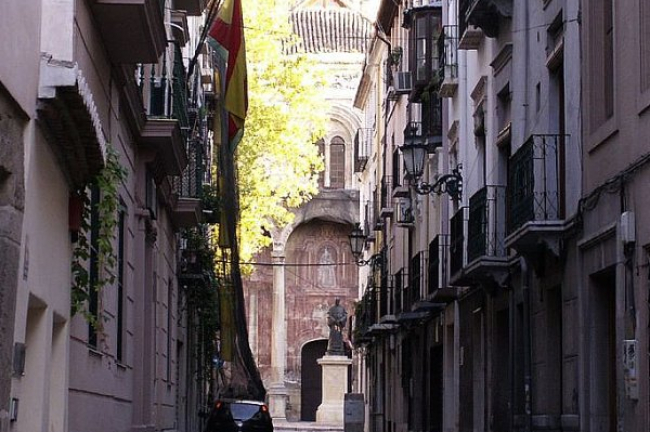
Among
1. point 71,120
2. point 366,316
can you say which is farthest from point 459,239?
point 366,316

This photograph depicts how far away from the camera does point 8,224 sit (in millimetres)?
8820

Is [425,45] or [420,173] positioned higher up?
[425,45]

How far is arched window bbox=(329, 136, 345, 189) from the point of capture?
222 feet

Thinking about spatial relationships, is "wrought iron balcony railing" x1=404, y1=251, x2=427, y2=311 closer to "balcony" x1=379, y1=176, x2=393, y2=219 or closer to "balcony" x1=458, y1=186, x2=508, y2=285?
"balcony" x1=379, y1=176, x2=393, y2=219

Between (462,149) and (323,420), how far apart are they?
33.6 meters

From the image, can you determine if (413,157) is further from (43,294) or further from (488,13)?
(43,294)

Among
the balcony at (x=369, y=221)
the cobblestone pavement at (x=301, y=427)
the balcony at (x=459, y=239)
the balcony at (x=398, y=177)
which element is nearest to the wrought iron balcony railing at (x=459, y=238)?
the balcony at (x=459, y=239)

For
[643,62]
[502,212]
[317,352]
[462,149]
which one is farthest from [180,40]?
[317,352]

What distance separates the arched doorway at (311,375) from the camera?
2650 inches

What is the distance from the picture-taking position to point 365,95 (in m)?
56.5

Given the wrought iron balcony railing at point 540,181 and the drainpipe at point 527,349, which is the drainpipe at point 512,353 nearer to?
the drainpipe at point 527,349

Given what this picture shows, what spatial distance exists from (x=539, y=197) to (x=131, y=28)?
530cm

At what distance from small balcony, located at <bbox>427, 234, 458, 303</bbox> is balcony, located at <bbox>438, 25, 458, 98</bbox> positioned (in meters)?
2.59

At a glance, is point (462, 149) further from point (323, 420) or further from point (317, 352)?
point (317, 352)
